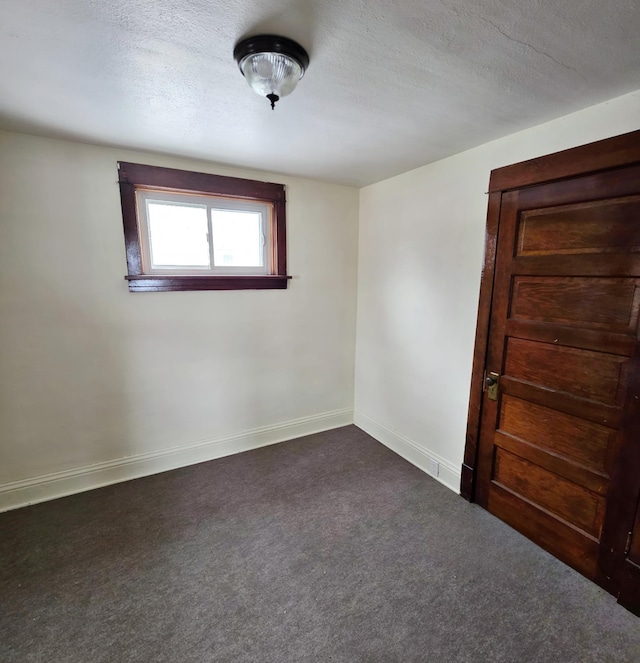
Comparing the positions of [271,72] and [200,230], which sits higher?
[271,72]

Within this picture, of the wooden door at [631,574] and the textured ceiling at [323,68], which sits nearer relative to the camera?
the textured ceiling at [323,68]

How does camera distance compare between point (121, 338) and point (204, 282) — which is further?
point (204, 282)

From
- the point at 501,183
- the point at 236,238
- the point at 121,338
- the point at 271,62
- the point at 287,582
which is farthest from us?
the point at 236,238

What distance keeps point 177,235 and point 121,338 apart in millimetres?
864

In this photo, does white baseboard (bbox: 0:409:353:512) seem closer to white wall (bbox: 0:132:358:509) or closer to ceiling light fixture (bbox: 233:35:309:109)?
white wall (bbox: 0:132:358:509)

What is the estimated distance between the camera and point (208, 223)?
256 centimetres

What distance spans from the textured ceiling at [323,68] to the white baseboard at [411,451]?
2192mm

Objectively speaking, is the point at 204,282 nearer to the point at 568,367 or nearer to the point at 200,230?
the point at 200,230

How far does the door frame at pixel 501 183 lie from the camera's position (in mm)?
1466

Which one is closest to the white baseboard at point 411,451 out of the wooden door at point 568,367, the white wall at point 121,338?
the wooden door at point 568,367

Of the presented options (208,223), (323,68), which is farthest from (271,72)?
(208,223)

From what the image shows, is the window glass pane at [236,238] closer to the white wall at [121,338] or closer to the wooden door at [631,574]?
the white wall at [121,338]

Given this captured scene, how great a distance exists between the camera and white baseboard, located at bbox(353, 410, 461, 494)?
7.86 ft

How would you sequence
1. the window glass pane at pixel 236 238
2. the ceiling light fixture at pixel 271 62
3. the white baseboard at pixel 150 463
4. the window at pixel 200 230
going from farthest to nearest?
1. the window glass pane at pixel 236 238
2. the window at pixel 200 230
3. the white baseboard at pixel 150 463
4. the ceiling light fixture at pixel 271 62
